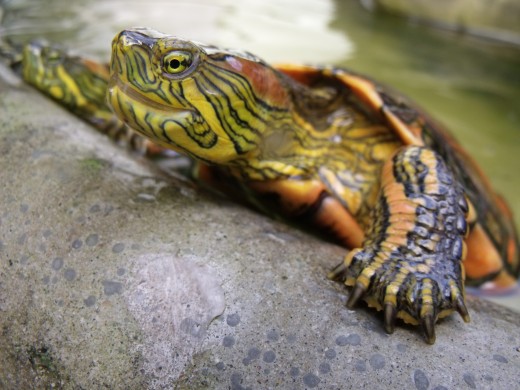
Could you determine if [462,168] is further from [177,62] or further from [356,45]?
[356,45]

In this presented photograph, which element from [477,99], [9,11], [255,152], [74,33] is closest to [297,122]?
[255,152]

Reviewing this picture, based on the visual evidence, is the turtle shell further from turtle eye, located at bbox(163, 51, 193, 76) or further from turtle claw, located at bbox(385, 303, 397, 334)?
turtle eye, located at bbox(163, 51, 193, 76)

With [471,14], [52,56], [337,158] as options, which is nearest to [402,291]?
[337,158]

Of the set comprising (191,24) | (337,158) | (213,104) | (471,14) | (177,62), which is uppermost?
(177,62)

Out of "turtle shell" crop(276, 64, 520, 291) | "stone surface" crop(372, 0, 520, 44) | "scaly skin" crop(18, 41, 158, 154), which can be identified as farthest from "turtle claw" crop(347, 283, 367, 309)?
"stone surface" crop(372, 0, 520, 44)

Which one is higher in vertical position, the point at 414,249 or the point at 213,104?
the point at 213,104
